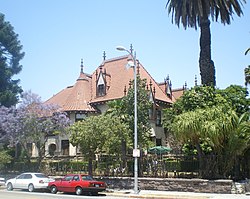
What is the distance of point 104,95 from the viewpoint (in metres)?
45.1

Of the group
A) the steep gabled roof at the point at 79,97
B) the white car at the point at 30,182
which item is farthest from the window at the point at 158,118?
the white car at the point at 30,182

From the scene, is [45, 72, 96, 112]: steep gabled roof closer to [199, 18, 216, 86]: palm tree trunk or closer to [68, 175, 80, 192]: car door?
[199, 18, 216, 86]: palm tree trunk

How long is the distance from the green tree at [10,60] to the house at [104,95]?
7.54 m

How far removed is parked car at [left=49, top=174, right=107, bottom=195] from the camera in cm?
2416

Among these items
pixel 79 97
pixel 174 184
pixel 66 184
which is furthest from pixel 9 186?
pixel 79 97

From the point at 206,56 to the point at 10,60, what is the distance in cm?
3214

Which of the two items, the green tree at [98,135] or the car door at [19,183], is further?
the car door at [19,183]

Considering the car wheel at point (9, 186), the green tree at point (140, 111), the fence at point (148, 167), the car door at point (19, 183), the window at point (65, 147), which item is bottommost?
the car wheel at point (9, 186)

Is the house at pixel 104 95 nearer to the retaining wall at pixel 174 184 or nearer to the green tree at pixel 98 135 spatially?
the green tree at pixel 98 135

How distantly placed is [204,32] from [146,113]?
9214 mm

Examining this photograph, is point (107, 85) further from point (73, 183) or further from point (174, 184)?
point (174, 184)

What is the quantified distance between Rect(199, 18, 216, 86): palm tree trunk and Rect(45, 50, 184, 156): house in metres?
10.1

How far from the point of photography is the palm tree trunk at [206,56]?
107ft

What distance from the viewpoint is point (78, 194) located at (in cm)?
2450
